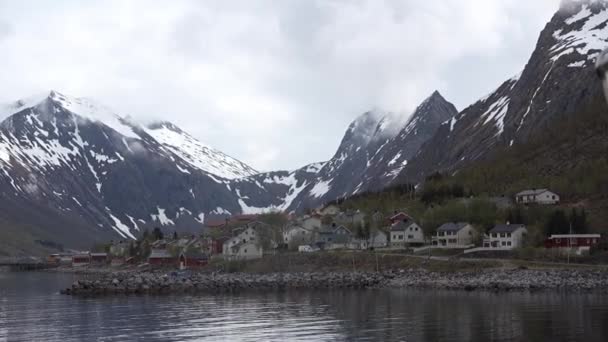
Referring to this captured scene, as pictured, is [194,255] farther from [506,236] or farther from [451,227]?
[506,236]

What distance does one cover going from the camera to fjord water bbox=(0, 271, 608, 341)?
48906mm

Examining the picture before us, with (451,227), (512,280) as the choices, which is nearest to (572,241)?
(451,227)

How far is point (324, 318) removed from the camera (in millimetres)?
58875

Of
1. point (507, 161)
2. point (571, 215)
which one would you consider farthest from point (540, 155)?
point (571, 215)

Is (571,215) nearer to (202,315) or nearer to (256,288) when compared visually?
(256,288)

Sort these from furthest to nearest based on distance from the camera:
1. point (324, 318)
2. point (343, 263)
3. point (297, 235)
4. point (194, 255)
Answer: point (194, 255), point (297, 235), point (343, 263), point (324, 318)

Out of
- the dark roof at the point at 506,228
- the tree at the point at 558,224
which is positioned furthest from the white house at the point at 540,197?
the tree at the point at 558,224

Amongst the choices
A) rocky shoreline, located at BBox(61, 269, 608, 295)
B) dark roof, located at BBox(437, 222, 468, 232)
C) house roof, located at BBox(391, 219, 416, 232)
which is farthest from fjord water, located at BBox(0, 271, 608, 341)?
house roof, located at BBox(391, 219, 416, 232)

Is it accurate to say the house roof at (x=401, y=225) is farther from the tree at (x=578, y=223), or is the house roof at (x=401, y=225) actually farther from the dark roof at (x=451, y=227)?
the tree at (x=578, y=223)

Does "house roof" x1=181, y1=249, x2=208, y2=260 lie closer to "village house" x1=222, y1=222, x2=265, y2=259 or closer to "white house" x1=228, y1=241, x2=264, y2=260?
"village house" x1=222, y1=222, x2=265, y2=259

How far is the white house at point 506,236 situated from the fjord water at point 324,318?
1153 inches

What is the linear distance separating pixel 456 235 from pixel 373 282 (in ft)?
90.7

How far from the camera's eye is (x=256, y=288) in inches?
3647

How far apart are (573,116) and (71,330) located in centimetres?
13592
